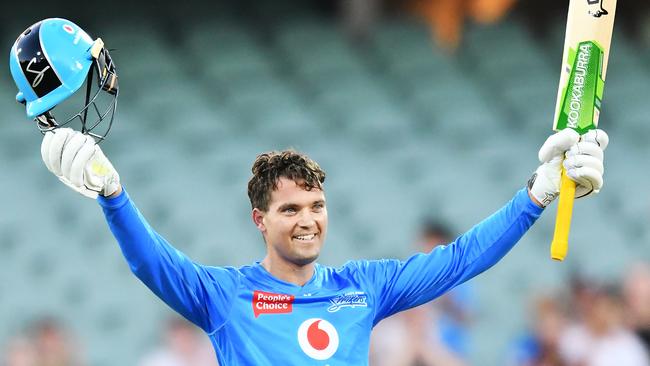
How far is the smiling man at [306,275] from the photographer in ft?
13.5

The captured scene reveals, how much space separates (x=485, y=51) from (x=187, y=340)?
5.79 m

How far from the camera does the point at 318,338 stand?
4.18m

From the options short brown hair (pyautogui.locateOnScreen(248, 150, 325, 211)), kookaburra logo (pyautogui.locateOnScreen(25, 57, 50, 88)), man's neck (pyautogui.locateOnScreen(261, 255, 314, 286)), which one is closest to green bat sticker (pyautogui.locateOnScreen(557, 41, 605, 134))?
short brown hair (pyautogui.locateOnScreen(248, 150, 325, 211))

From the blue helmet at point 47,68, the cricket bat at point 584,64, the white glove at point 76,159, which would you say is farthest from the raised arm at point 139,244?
the cricket bat at point 584,64

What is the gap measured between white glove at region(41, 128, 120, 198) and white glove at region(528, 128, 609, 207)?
58.8 inches

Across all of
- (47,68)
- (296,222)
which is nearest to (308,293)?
(296,222)

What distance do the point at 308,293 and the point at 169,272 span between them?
1.71 feet

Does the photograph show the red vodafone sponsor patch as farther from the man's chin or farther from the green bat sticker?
the green bat sticker

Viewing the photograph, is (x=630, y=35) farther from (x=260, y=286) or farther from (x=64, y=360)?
(x=260, y=286)

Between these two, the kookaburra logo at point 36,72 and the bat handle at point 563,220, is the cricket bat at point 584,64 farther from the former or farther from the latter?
the kookaburra logo at point 36,72

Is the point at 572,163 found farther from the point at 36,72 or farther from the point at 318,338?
the point at 36,72

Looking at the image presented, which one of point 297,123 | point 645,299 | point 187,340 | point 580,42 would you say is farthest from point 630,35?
point 580,42

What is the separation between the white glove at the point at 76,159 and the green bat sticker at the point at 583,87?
1.57 metres

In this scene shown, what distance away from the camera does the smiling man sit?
13.5 feet
